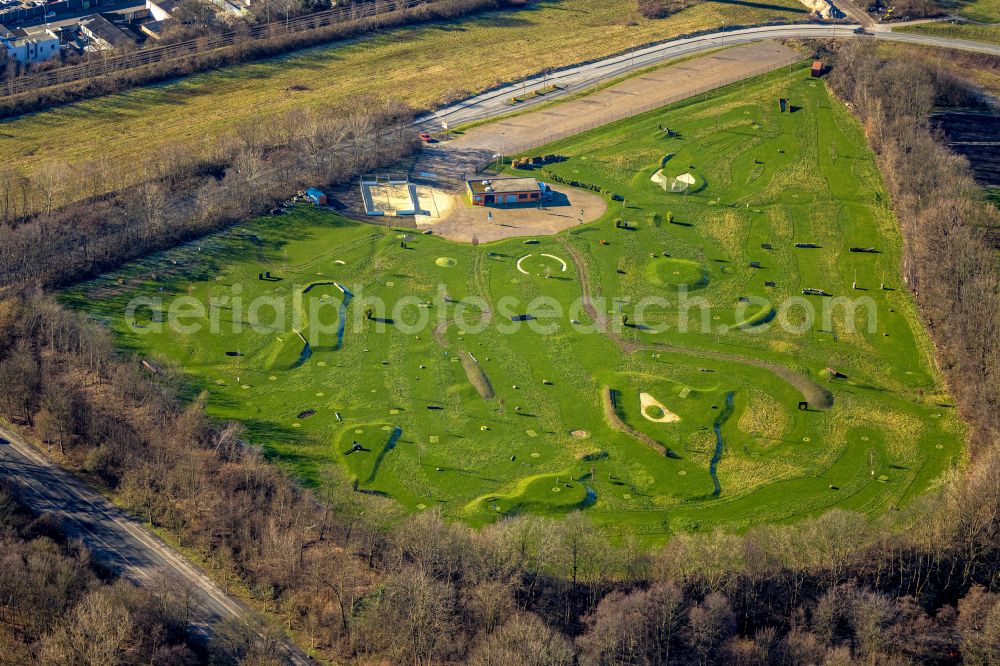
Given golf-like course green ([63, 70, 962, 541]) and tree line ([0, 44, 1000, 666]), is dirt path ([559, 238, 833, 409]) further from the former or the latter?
tree line ([0, 44, 1000, 666])

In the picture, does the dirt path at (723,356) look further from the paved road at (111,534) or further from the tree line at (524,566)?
the paved road at (111,534)

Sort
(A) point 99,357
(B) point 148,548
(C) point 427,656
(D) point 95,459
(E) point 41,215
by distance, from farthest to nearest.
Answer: (E) point 41,215 < (A) point 99,357 < (D) point 95,459 < (B) point 148,548 < (C) point 427,656

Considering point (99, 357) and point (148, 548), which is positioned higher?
point (99, 357)

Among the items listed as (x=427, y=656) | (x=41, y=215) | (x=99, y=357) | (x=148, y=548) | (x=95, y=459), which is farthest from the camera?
(x=41, y=215)

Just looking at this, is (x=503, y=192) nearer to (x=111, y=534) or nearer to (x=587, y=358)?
(x=587, y=358)

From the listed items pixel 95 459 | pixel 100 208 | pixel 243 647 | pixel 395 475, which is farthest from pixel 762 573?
pixel 100 208

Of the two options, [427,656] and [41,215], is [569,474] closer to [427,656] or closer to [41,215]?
[427,656]

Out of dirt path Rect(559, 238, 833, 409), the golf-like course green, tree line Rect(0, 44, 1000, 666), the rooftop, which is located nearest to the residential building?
the rooftop
